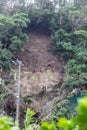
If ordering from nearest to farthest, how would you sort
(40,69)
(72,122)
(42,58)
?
(72,122), (40,69), (42,58)

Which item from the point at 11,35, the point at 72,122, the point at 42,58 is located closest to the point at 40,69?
the point at 42,58

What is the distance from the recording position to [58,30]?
12945mm

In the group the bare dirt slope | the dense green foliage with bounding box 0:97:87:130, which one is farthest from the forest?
the dense green foliage with bounding box 0:97:87:130

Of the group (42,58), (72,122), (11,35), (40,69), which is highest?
(72,122)

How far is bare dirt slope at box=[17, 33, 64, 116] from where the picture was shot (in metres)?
11.2

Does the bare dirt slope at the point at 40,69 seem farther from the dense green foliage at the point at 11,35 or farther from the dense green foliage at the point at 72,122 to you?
the dense green foliage at the point at 72,122

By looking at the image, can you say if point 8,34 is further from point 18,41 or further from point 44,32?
point 44,32

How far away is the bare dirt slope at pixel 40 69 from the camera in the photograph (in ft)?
36.9

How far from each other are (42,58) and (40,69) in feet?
2.88

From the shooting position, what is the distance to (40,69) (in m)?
12.2

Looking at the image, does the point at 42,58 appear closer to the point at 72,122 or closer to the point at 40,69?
the point at 40,69

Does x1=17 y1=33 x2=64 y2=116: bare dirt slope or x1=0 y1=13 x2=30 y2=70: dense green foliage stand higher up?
x1=0 y1=13 x2=30 y2=70: dense green foliage

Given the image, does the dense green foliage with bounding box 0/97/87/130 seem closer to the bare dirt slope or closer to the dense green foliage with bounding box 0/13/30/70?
the bare dirt slope

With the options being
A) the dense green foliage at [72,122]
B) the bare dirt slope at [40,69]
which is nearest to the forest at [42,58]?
the bare dirt slope at [40,69]
